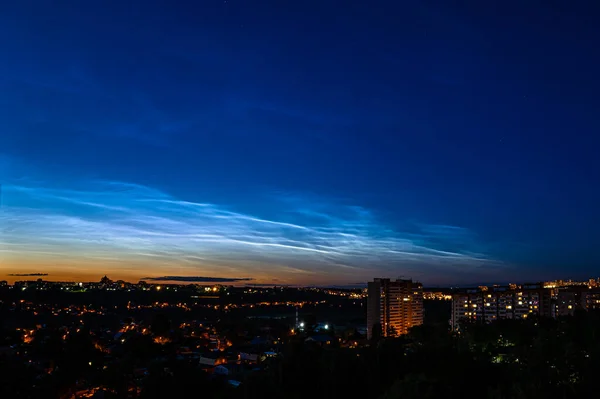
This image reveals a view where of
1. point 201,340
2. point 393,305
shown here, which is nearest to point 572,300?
point 393,305

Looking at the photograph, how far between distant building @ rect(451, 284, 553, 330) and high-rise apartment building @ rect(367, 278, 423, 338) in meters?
4.18

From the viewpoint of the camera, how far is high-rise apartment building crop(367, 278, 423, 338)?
1974 inches

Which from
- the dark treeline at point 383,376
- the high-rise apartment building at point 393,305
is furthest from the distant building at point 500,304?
the dark treeline at point 383,376

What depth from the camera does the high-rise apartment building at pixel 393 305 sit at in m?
50.1

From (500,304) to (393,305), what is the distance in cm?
1062

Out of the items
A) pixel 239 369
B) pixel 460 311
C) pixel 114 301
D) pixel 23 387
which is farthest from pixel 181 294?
pixel 23 387

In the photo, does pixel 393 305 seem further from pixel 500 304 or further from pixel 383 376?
pixel 383 376

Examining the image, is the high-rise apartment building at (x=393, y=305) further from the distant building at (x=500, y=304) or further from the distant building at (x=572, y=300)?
the distant building at (x=572, y=300)

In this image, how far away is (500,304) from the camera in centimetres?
5041

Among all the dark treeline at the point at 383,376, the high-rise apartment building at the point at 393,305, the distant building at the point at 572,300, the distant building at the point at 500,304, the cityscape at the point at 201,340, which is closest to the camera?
the dark treeline at the point at 383,376

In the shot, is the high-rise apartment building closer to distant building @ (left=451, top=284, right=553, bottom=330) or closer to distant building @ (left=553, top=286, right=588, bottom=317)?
distant building @ (left=451, top=284, right=553, bottom=330)

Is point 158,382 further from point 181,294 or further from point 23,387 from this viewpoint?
point 181,294

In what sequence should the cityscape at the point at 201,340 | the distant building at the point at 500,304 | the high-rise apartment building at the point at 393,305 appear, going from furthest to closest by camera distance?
the high-rise apartment building at the point at 393,305 < the distant building at the point at 500,304 < the cityscape at the point at 201,340

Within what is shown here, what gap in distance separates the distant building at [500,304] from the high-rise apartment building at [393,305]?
4183 mm
